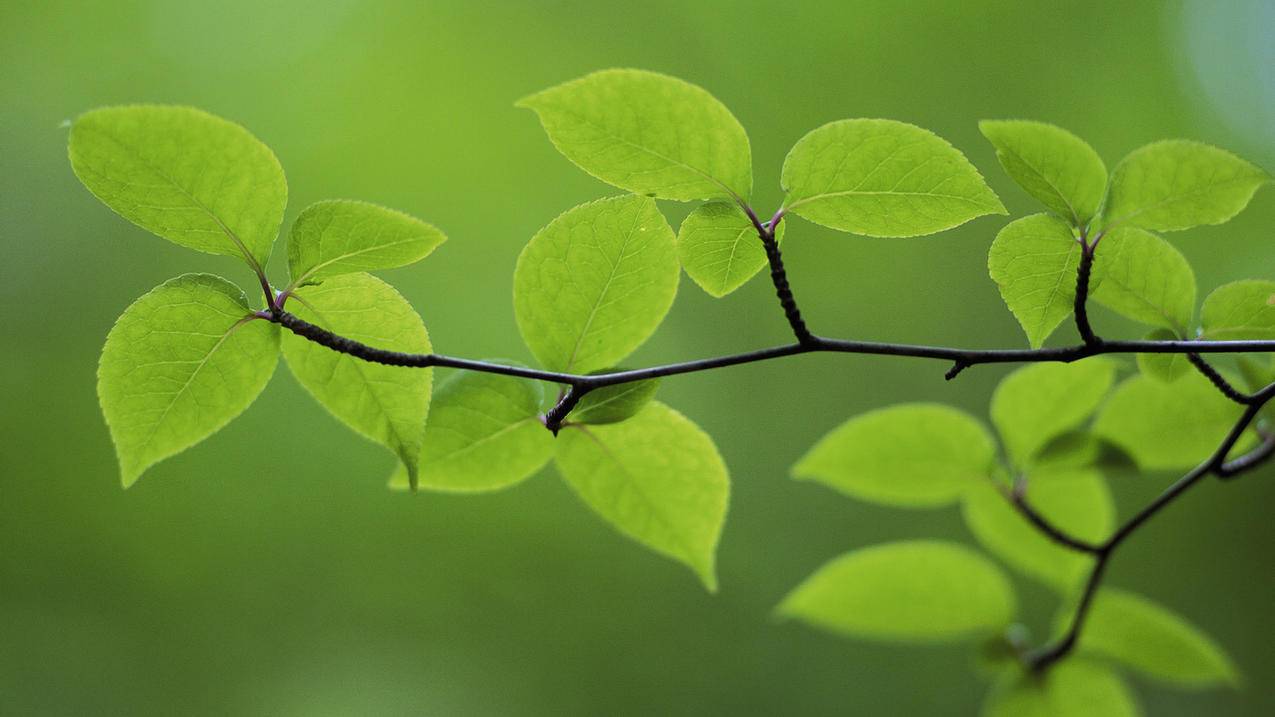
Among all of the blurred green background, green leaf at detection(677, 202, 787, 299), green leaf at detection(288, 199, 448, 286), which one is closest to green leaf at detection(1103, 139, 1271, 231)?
green leaf at detection(677, 202, 787, 299)

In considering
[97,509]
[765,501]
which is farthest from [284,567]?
[765,501]

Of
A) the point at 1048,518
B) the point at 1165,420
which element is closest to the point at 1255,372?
the point at 1165,420

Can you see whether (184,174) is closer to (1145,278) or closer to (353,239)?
(353,239)

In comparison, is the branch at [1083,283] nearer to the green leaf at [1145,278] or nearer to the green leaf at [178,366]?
the green leaf at [1145,278]

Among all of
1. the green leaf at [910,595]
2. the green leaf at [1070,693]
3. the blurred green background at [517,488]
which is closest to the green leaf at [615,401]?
the green leaf at [910,595]

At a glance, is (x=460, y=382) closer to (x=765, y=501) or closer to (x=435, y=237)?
(x=435, y=237)

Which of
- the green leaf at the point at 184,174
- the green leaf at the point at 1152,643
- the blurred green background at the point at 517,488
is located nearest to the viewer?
the green leaf at the point at 184,174
